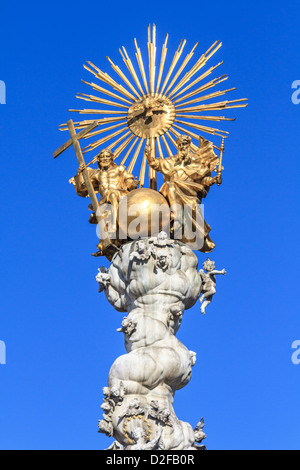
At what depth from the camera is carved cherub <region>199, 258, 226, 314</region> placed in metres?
20.3

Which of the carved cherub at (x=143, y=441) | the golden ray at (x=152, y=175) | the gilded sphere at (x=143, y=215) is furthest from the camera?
the golden ray at (x=152, y=175)

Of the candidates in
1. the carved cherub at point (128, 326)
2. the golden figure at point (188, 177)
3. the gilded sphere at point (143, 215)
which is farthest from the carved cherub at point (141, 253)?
the carved cherub at point (128, 326)

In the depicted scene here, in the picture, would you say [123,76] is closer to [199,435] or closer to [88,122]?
[88,122]

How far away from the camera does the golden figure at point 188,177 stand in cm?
2062

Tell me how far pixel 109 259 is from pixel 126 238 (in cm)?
70

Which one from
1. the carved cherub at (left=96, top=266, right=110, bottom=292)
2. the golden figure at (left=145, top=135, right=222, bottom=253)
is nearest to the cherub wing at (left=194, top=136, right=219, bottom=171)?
the golden figure at (left=145, top=135, right=222, bottom=253)

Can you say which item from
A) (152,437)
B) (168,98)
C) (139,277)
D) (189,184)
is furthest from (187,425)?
(168,98)

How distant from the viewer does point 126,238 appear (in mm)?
20438

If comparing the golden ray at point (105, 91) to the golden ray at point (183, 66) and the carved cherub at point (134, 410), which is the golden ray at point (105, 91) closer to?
the golden ray at point (183, 66)

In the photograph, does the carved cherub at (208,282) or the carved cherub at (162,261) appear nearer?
the carved cherub at (162,261)

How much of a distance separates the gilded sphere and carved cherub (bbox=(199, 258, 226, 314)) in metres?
0.91

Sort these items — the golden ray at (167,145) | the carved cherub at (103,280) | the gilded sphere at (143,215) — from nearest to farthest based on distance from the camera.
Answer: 1. the gilded sphere at (143,215)
2. the carved cherub at (103,280)
3. the golden ray at (167,145)

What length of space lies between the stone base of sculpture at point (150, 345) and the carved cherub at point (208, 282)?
6 centimetres

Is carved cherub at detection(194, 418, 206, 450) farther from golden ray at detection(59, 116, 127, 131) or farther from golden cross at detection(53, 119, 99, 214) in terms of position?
golden ray at detection(59, 116, 127, 131)
